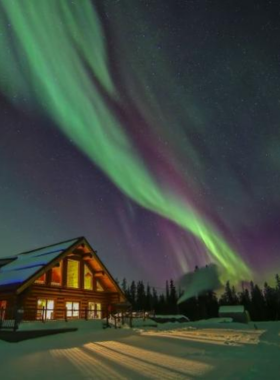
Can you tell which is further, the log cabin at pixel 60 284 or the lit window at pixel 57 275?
the lit window at pixel 57 275

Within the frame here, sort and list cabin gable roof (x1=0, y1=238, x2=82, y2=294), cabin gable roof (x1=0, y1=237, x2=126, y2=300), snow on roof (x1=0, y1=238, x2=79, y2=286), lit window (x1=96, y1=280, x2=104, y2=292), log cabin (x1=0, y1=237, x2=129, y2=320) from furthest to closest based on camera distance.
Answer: lit window (x1=96, y1=280, x2=104, y2=292)
snow on roof (x1=0, y1=238, x2=79, y2=286)
log cabin (x1=0, y1=237, x2=129, y2=320)
cabin gable roof (x1=0, y1=237, x2=126, y2=300)
cabin gable roof (x1=0, y1=238, x2=82, y2=294)

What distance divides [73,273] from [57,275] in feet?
7.49

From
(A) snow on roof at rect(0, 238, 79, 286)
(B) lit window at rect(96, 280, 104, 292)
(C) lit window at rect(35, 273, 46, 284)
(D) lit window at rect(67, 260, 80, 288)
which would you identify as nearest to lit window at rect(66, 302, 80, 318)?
(D) lit window at rect(67, 260, 80, 288)

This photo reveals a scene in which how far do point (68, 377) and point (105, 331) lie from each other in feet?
47.7

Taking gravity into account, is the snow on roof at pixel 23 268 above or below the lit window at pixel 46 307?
above

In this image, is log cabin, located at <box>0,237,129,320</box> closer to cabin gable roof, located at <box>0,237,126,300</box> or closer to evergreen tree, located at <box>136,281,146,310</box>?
cabin gable roof, located at <box>0,237,126,300</box>

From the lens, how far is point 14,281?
908 inches

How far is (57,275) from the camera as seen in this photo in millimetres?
27125

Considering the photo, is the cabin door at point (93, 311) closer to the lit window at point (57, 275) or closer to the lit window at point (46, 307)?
the lit window at point (46, 307)

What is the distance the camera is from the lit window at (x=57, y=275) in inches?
1047

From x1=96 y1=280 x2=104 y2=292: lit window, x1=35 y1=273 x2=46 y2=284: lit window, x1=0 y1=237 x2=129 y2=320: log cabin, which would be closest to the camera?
x1=0 y1=237 x2=129 y2=320: log cabin

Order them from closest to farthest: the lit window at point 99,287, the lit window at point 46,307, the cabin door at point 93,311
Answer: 1. the lit window at point 46,307
2. the cabin door at point 93,311
3. the lit window at point 99,287

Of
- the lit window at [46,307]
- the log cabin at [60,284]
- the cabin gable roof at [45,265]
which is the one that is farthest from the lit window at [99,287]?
the lit window at [46,307]

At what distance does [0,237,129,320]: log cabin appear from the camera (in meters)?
23.2
